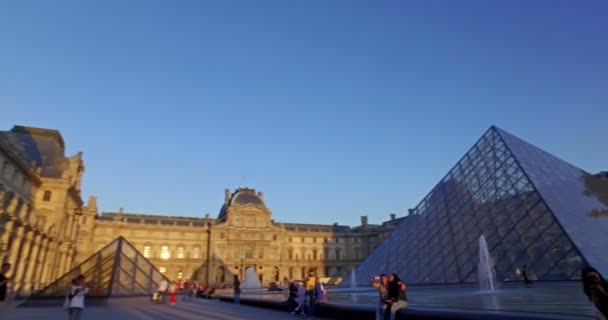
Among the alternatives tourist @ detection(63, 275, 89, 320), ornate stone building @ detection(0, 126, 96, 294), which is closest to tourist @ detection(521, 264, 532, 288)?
tourist @ detection(63, 275, 89, 320)

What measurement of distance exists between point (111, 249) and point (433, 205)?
767 inches

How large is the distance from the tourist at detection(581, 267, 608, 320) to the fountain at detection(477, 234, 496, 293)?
571 inches

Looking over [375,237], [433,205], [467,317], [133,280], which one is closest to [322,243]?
[375,237]

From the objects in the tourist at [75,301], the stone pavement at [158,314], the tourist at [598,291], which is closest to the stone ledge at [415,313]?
the stone pavement at [158,314]

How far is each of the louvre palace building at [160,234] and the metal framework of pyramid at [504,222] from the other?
25.9 metres

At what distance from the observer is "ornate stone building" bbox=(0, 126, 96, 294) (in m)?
25.7

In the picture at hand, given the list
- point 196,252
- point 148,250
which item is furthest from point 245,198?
point 148,250

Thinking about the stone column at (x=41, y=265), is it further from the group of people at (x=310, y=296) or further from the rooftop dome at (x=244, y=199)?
the rooftop dome at (x=244, y=199)

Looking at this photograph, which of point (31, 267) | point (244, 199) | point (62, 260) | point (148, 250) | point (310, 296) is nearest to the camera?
point (310, 296)

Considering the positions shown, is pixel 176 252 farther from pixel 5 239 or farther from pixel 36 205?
pixel 5 239

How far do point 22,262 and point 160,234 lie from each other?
135 ft

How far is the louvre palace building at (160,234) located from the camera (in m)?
30.6

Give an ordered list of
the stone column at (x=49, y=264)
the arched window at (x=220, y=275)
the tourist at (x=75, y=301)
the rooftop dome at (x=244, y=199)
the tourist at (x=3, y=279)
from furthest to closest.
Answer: the rooftop dome at (x=244, y=199) → the arched window at (x=220, y=275) → the stone column at (x=49, y=264) → the tourist at (x=3, y=279) → the tourist at (x=75, y=301)

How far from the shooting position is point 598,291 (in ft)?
9.20
